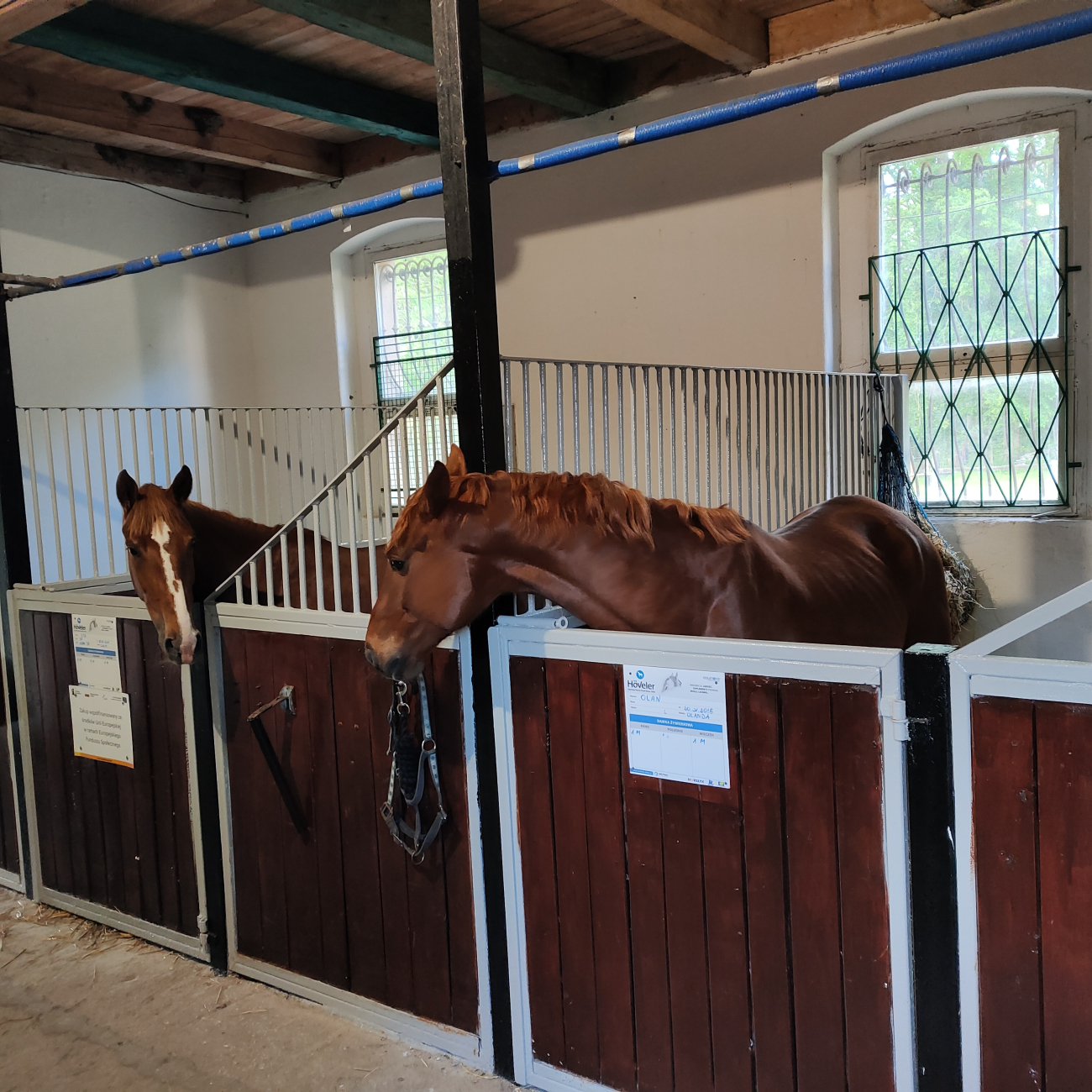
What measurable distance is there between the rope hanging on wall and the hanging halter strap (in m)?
2.00

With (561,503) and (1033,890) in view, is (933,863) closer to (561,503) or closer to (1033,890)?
(1033,890)

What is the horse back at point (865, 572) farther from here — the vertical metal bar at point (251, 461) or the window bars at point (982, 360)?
the vertical metal bar at point (251, 461)

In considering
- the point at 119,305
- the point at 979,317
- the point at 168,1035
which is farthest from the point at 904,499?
the point at 119,305

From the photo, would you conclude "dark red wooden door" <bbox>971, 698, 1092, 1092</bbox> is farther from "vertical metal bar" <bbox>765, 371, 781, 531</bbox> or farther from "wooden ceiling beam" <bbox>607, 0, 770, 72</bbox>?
"wooden ceiling beam" <bbox>607, 0, 770, 72</bbox>

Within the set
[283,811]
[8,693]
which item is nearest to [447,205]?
[283,811]

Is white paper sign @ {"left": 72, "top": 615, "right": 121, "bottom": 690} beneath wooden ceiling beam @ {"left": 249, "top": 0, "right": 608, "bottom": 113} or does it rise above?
beneath

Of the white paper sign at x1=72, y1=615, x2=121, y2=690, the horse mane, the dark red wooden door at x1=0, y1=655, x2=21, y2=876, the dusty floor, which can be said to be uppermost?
the horse mane

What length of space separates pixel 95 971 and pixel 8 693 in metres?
0.81

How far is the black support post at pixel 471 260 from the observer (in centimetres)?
155

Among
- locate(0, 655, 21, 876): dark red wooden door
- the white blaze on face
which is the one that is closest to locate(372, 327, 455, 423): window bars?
locate(0, 655, 21, 876): dark red wooden door

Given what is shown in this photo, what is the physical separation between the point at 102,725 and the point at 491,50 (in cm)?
271

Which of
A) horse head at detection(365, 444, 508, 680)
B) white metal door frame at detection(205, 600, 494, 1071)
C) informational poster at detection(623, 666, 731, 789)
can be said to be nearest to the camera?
informational poster at detection(623, 666, 731, 789)

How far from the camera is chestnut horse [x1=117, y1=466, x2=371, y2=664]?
2.03 m

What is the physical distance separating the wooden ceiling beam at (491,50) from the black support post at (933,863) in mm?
2262
